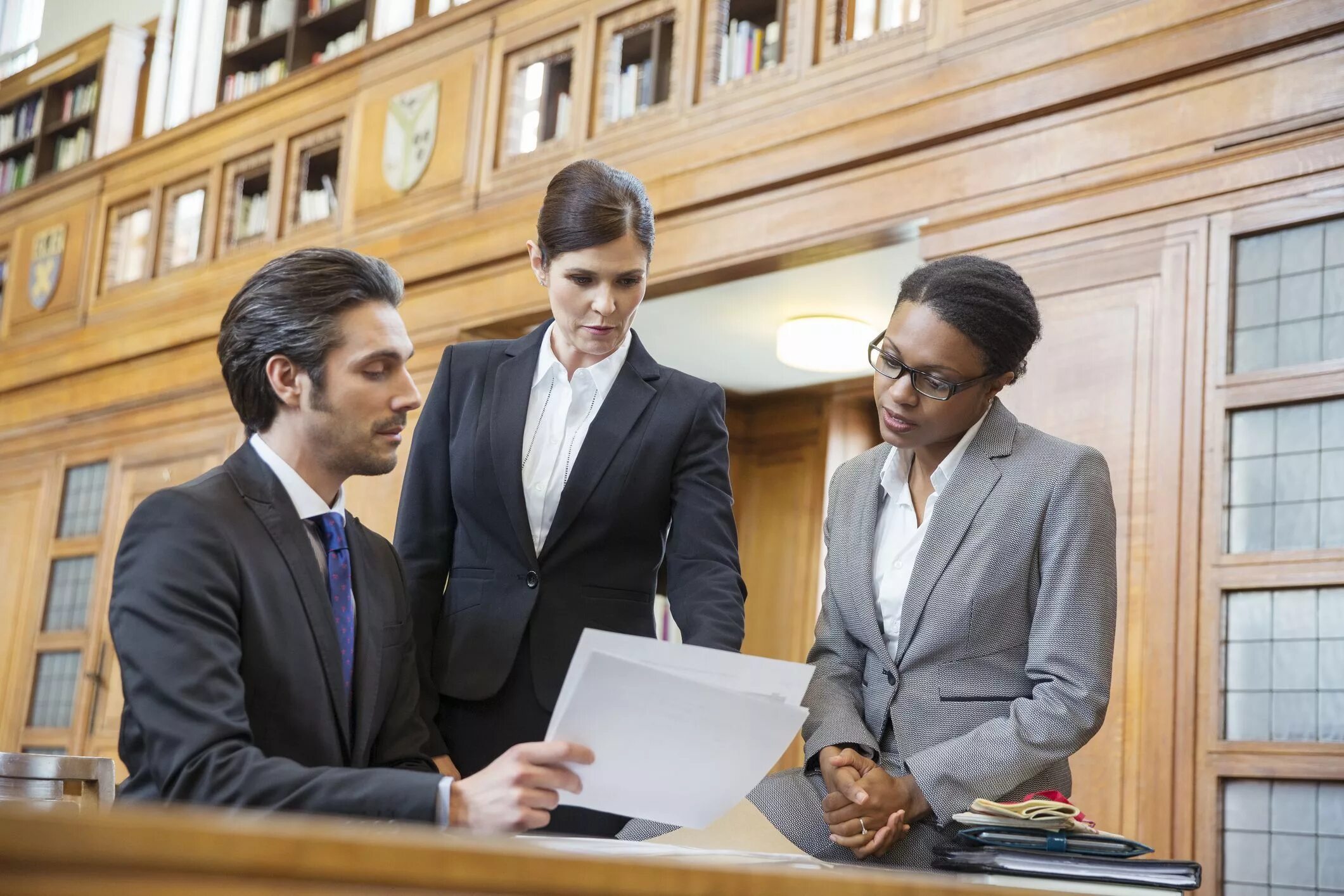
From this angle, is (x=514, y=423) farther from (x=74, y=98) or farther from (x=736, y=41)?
(x=74, y=98)

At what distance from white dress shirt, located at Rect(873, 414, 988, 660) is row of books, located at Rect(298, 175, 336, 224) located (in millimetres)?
5762

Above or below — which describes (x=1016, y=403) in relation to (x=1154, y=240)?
below

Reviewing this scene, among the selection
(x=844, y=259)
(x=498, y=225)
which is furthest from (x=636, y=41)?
(x=844, y=259)

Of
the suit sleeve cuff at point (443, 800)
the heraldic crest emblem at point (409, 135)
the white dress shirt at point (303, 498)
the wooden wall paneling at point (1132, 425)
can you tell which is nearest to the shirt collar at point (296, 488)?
the white dress shirt at point (303, 498)

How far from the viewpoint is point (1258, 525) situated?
12.8 ft

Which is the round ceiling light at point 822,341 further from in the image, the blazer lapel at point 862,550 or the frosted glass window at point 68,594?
the frosted glass window at point 68,594

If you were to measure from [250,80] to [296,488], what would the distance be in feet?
24.0

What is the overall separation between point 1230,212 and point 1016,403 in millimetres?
834

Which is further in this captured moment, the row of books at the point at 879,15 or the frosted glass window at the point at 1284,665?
the row of books at the point at 879,15

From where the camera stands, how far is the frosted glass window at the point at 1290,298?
390cm

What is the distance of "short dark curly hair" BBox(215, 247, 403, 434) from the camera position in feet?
6.66

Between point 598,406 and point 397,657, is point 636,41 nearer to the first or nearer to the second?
point 598,406

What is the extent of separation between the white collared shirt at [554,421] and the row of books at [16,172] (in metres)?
8.60

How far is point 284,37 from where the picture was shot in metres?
8.43
